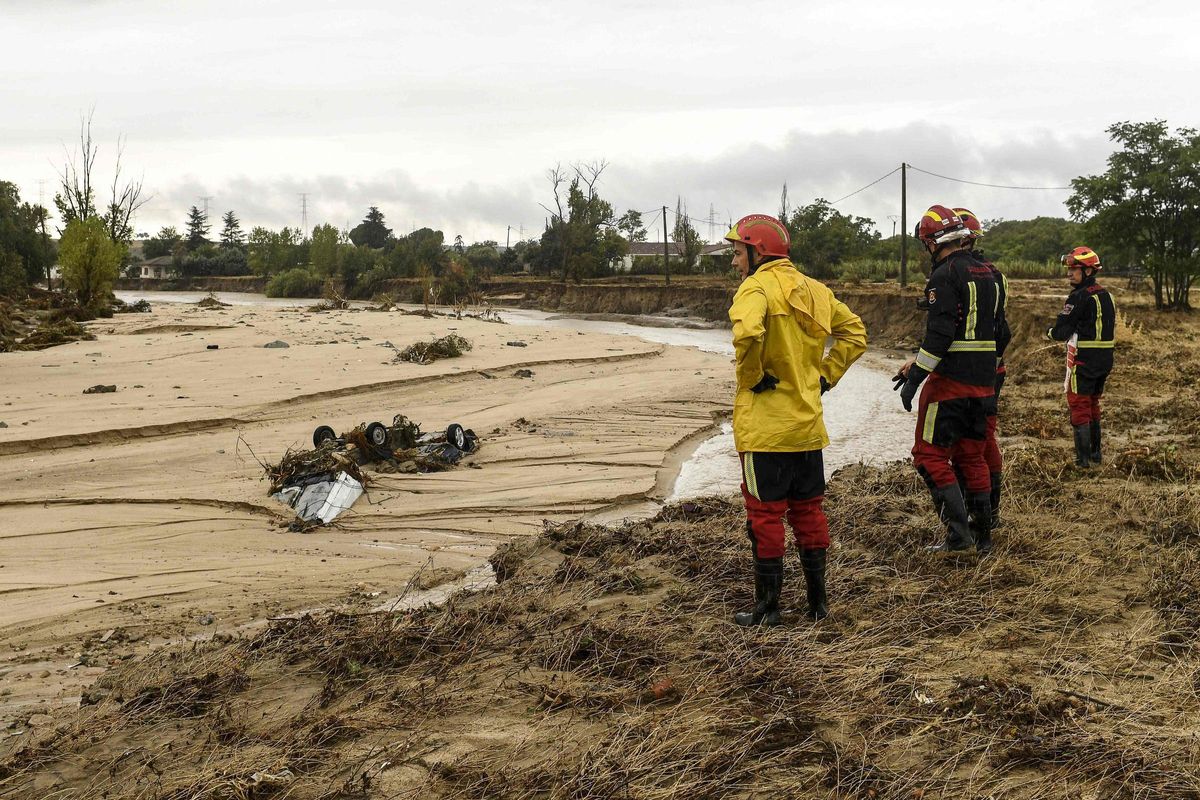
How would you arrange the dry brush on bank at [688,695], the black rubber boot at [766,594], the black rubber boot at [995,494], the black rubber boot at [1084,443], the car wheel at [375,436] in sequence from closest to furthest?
1. the dry brush on bank at [688,695]
2. the black rubber boot at [766,594]
3. the black rubber boot at [995,494]
4. the black rubber boot at [1084,443]
5. the car wheel at [375,436]

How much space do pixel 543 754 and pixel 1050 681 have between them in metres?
2.07

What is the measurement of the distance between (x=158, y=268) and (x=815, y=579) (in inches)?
4123

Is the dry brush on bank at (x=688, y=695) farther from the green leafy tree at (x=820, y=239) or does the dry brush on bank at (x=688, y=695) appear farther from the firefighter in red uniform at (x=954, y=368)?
the green leafy tree at (x=820, y=239)

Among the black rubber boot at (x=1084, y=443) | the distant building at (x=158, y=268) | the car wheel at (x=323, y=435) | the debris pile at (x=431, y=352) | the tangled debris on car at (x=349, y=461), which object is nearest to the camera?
the tangled debris on car at (x=349, y=461)

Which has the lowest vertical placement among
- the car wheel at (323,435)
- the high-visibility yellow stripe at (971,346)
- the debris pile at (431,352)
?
the car wheel at (323,435)

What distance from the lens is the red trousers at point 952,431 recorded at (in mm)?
Result: 5863

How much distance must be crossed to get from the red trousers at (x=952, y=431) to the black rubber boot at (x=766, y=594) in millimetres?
1601

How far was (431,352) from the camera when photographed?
65.7ft

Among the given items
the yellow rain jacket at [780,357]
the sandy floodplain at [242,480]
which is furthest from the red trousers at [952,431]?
the sandy floodplain at [242,480]

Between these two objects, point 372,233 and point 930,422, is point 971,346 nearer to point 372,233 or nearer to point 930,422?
point 930,422

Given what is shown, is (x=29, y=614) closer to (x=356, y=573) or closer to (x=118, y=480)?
(x=356, y=573)

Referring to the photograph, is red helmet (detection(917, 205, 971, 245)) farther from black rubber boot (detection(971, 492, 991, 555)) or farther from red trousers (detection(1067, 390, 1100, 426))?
red trousers (detection(1067, 390, 1100, 426))

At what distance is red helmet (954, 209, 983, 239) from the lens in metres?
5.93

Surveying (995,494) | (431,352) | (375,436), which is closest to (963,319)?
(995,494)
